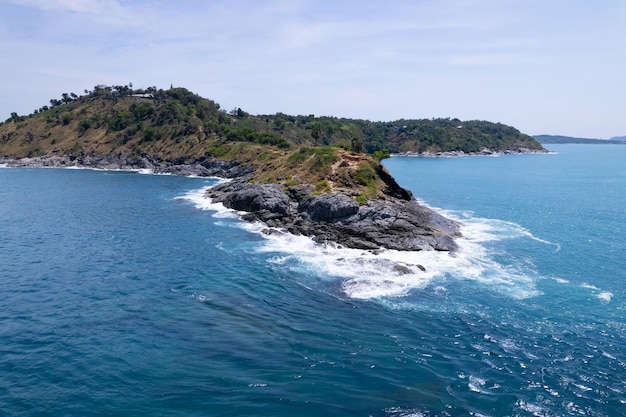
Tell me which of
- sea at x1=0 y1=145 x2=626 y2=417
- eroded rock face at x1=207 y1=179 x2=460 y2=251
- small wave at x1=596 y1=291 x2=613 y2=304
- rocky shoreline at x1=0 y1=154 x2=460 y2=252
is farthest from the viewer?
rocky shoreline at x1=0 y1=154 x2=460 y2=252

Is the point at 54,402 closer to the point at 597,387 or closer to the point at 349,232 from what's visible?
the point at 597,387

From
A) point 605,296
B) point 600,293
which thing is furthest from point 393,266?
point 605,296

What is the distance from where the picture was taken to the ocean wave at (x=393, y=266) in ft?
174

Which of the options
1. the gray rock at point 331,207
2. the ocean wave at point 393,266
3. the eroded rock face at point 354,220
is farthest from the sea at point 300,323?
the gray rock at point 331,207

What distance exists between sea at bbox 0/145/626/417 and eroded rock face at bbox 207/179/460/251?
3177 millimetres

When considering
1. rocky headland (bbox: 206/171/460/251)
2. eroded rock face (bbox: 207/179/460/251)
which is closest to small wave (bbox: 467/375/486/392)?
rocky headland (bbox: 206/171/460/251)

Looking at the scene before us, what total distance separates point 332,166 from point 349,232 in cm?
2932

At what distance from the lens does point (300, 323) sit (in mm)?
42938

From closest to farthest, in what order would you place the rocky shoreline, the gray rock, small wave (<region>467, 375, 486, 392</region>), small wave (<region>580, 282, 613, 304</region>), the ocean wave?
small wave (<region>467, 375, 486, 392</region>) < small wave (<region>580, 282, 613, 304</region>) < the ocean wave < the rocky shoreline < the gray rock

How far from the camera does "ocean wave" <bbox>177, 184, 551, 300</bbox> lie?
53094mm

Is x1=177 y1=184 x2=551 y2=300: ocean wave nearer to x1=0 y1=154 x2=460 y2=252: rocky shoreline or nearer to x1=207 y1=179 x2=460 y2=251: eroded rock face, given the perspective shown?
x1=207 y1=179 x2=460 y2=251: eroded rock face

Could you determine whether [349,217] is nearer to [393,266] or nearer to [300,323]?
[393,266]

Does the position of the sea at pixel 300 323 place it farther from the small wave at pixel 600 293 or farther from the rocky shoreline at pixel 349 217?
the rocky shoreline at pixel 349 217

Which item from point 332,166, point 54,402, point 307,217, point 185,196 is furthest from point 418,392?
point 185,196
